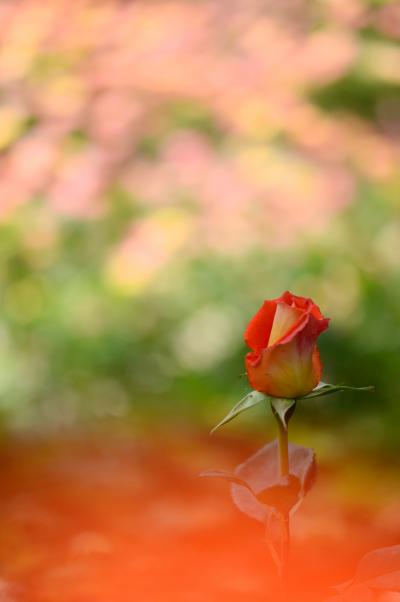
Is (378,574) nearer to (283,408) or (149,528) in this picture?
(283,408)

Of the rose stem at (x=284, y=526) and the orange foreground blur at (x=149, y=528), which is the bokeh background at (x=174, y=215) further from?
the rose stem at (x=284, y=526)

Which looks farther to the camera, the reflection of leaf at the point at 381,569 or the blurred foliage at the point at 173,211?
the blurred foliage at the point at 173,211

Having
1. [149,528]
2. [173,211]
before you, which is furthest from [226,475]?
[173,211]

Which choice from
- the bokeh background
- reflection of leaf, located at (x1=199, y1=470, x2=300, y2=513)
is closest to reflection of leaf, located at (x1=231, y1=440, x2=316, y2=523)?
reflection of leaf, located at (x1=199, y1=470, x2=300, y2=513)

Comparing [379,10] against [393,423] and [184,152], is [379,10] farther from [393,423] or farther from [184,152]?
[393,423]

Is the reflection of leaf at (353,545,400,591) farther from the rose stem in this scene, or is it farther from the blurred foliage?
the blurred foliage

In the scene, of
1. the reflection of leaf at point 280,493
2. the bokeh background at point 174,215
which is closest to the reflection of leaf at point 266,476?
the reflection of leaf at point 280,493
